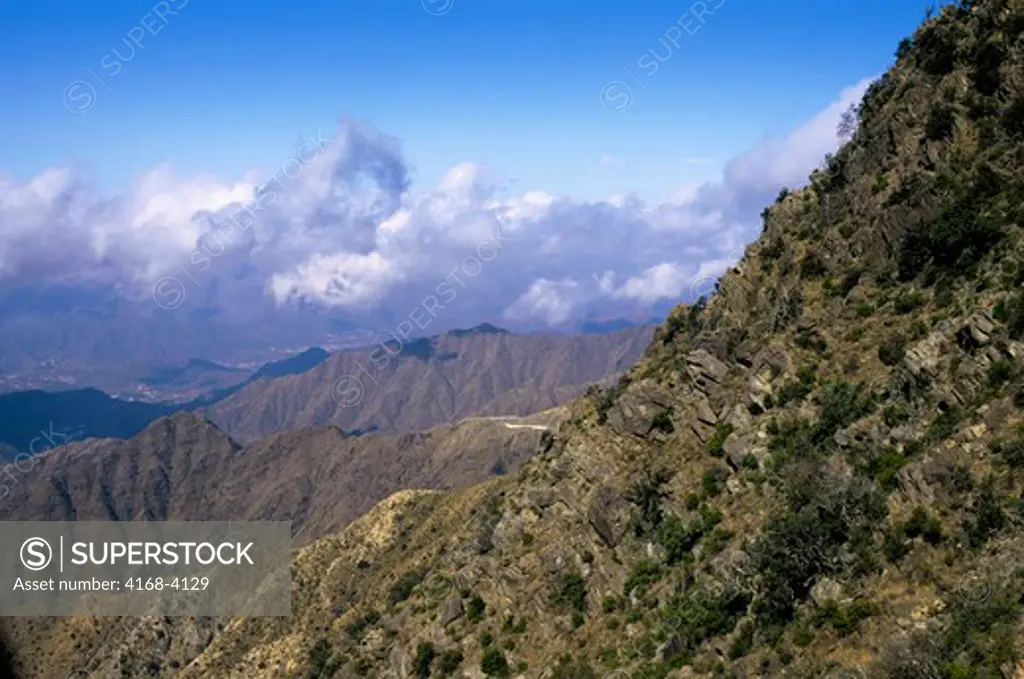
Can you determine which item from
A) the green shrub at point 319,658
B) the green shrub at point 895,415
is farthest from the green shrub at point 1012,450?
the green shrub at point 319,658

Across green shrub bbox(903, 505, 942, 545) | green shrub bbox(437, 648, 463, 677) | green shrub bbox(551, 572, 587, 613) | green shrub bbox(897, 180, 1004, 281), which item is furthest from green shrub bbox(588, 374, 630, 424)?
green shrub bbox(903, 505, 942, 545)

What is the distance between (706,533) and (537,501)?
15092 millimetres

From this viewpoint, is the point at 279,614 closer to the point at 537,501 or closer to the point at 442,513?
the point at 442,513

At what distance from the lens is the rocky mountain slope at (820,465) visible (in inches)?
1053

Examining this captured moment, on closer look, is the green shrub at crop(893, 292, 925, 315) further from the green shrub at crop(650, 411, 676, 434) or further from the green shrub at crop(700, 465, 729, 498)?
the green shrub at crop(650, 411, 676, 434)

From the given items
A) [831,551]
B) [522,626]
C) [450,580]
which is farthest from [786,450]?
[450,580]

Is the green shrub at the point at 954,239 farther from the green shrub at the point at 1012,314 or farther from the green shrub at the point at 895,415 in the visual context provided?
the green shrub at the point at 895,415

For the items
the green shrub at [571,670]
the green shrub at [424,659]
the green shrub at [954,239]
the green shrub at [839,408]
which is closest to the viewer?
the green shrub at [839,408]

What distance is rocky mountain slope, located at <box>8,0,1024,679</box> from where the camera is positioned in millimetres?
26734

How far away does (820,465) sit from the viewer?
112 ft

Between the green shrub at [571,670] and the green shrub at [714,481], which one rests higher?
the green shrub at [714,481]

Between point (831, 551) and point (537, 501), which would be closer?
point (831, 551)

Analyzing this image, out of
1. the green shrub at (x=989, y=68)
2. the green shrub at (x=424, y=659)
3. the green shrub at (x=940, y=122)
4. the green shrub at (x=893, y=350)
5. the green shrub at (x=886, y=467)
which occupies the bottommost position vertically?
the green shrub at (x=886, y=467)

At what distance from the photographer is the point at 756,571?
32.0 meters
